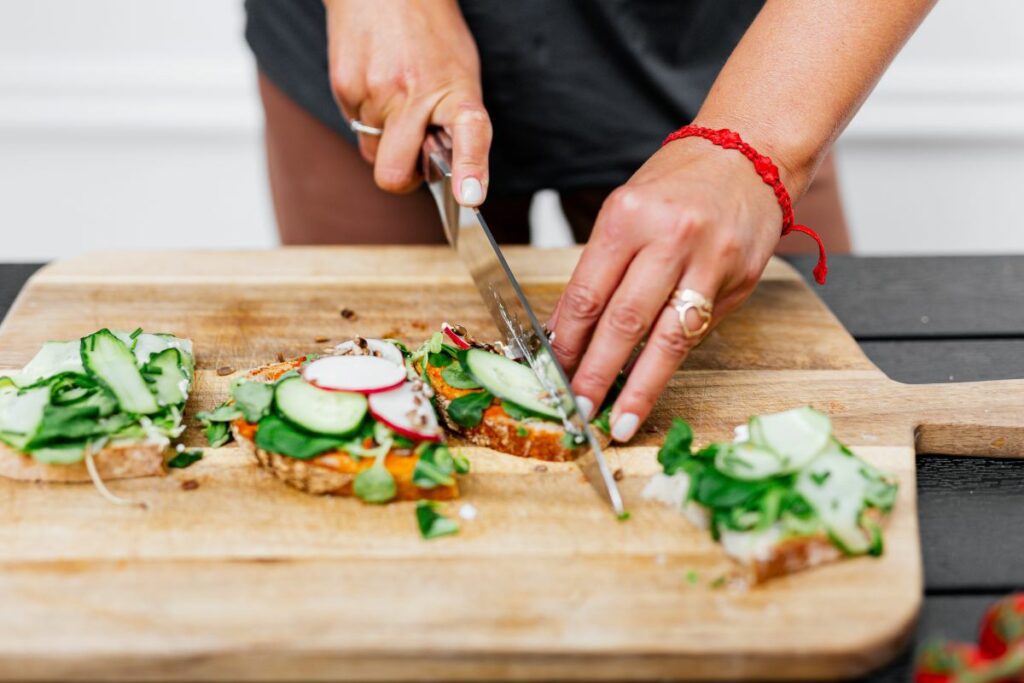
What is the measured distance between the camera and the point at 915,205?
5.83 metres

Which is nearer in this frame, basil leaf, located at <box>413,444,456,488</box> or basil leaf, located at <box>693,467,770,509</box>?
basil leaf, located at <box>693,467,770,509</box>

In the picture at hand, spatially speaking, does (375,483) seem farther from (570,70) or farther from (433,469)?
(570,70)

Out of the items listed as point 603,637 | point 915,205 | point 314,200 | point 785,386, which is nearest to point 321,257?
point 314,200

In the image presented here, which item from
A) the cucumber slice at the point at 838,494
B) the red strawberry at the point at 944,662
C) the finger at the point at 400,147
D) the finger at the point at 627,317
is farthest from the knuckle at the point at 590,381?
the finger at the point at 400,147

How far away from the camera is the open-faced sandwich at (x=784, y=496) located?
1.77 meters

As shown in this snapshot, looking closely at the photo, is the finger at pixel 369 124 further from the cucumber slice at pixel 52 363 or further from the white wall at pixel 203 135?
the white wall at pixel 203 135

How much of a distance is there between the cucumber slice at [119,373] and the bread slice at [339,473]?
263mm

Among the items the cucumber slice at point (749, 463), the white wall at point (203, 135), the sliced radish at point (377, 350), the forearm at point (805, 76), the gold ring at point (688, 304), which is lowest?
the white wall at point (203, 135)

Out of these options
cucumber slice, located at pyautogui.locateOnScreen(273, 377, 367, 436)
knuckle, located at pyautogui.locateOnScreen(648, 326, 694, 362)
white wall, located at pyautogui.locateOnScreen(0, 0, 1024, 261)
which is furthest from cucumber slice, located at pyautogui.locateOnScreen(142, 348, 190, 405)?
white wall, located at pyautogui.locateOnScreen(0, 0, 1024, 261)

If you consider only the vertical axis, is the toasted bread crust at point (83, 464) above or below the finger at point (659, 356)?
below

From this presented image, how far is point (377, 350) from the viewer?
2.33m

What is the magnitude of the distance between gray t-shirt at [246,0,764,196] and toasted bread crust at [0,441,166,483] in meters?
1.43

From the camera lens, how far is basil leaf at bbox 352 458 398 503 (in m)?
1.96

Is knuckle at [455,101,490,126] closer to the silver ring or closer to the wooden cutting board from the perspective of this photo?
the silver ring
